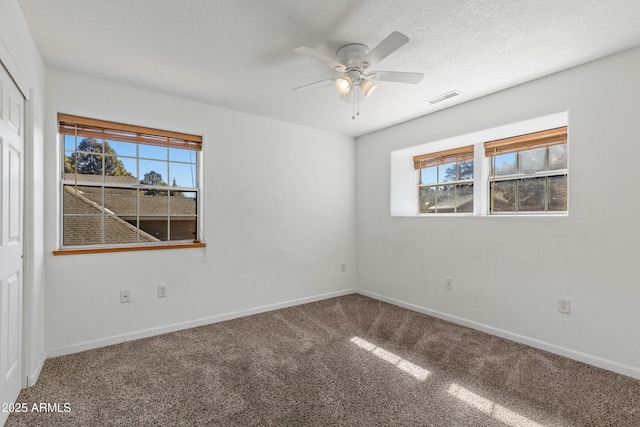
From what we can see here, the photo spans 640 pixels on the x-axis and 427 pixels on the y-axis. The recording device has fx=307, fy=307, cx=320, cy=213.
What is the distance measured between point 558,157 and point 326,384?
2.94m

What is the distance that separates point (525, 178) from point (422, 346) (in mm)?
1996

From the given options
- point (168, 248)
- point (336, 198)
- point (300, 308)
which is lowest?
point (300, 308)

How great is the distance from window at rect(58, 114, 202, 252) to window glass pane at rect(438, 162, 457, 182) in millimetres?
2959

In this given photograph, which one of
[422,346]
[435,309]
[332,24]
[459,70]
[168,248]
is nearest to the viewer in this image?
[332,24]

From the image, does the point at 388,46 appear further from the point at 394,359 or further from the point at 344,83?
the point at 394,359

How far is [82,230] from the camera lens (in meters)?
2.80

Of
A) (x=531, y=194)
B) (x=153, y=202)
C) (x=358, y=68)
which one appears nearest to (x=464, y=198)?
(x=531, y=194)

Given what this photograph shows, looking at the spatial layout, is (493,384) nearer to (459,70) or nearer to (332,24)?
(459,70)

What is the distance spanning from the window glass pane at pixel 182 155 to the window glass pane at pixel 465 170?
311 cm

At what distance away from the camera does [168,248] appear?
3.14m

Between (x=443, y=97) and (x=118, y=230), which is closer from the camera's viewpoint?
(x=118, y=230)

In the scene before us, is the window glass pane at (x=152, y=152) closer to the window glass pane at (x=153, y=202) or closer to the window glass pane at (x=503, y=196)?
the window glass pane at (x=153, y=202)

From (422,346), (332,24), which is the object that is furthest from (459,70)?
(422,346)

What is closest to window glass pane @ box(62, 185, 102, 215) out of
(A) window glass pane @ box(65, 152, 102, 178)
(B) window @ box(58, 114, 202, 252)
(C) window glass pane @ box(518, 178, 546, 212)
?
(B) window @ box(58, 114, 202, 252)
